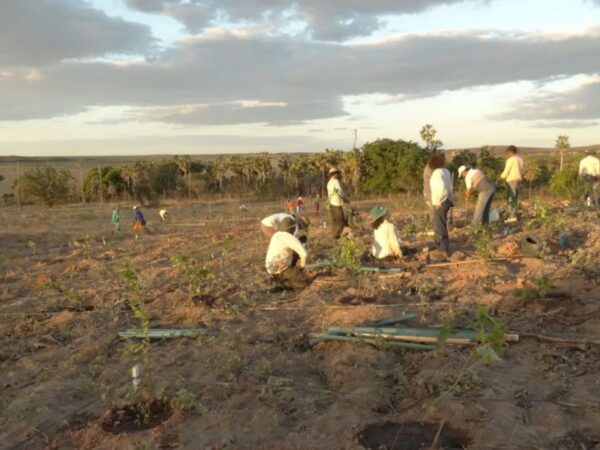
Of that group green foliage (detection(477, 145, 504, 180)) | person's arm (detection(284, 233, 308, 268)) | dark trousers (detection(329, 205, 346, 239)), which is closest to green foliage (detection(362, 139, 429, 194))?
green foliage (detection(477, 145, 504, 180))

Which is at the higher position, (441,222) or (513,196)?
(513,196)

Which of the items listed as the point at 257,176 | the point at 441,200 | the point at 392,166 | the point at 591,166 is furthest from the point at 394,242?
the point at 257,176

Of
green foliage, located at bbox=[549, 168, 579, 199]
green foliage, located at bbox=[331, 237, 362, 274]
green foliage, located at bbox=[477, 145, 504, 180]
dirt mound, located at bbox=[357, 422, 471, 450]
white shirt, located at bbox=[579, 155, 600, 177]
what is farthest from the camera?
green foliage, located at bbox=[477, 145, 504, 180]

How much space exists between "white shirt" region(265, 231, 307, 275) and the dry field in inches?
12.1

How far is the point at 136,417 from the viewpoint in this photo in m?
4.09

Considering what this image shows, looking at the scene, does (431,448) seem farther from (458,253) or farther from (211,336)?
(458,253)

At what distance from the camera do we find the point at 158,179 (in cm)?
4184

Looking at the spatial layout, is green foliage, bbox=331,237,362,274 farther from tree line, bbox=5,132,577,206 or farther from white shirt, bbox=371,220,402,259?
tree line, bbox=5,132,577,206

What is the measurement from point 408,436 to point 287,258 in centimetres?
374

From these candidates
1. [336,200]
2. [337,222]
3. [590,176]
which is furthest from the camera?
[590,176]

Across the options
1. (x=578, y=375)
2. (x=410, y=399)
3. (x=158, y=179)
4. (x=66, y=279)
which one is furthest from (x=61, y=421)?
(x=158, y=179)

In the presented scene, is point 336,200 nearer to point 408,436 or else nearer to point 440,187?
point 440,187

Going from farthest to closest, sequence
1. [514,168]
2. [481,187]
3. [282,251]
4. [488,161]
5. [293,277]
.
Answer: [488,161] → [514,168] → [481,187] → [293,277] → [282,251]

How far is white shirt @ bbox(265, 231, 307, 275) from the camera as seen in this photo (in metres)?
6.82
